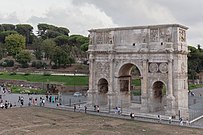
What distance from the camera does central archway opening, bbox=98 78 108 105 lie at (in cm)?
4044

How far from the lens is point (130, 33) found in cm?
3738

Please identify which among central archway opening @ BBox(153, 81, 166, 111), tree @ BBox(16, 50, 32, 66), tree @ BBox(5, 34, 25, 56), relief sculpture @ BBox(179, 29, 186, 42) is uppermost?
tree @ BBox(5, 34, 25, 56)

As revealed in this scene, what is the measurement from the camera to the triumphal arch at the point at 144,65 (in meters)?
34.2

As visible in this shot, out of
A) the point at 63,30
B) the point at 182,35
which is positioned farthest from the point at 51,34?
the point at 182,35

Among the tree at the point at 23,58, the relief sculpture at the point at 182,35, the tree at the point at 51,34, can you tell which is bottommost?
the relief sculpture at the point at 182,35

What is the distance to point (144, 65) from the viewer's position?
36.0 meters

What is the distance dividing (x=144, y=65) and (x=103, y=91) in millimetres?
7661

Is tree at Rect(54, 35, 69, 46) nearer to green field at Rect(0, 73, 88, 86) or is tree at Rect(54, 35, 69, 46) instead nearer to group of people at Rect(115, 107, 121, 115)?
green field at Rect(0, 73, 88, 86)

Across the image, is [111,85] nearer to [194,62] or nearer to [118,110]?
[118,110]

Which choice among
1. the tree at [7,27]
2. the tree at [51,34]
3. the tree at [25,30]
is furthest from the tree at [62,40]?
the tree at [7,27]

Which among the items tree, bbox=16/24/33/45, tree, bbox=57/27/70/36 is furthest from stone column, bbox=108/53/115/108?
tree, bbox=16/24/33/45

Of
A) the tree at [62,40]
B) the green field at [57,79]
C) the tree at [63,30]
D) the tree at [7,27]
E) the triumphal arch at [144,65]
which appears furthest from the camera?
the tree at [7,27]

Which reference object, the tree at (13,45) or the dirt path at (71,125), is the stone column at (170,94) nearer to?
the dirt path at (71,125)

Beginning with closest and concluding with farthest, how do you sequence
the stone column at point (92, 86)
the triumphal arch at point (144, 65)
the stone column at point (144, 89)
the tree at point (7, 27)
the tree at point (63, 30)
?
the triumphal arch at point (144, 65) → the stone column at point (144, 89) → the stone column at point (92, 86) → the tree at point (63, 30) → the tree at point (7, 27)
